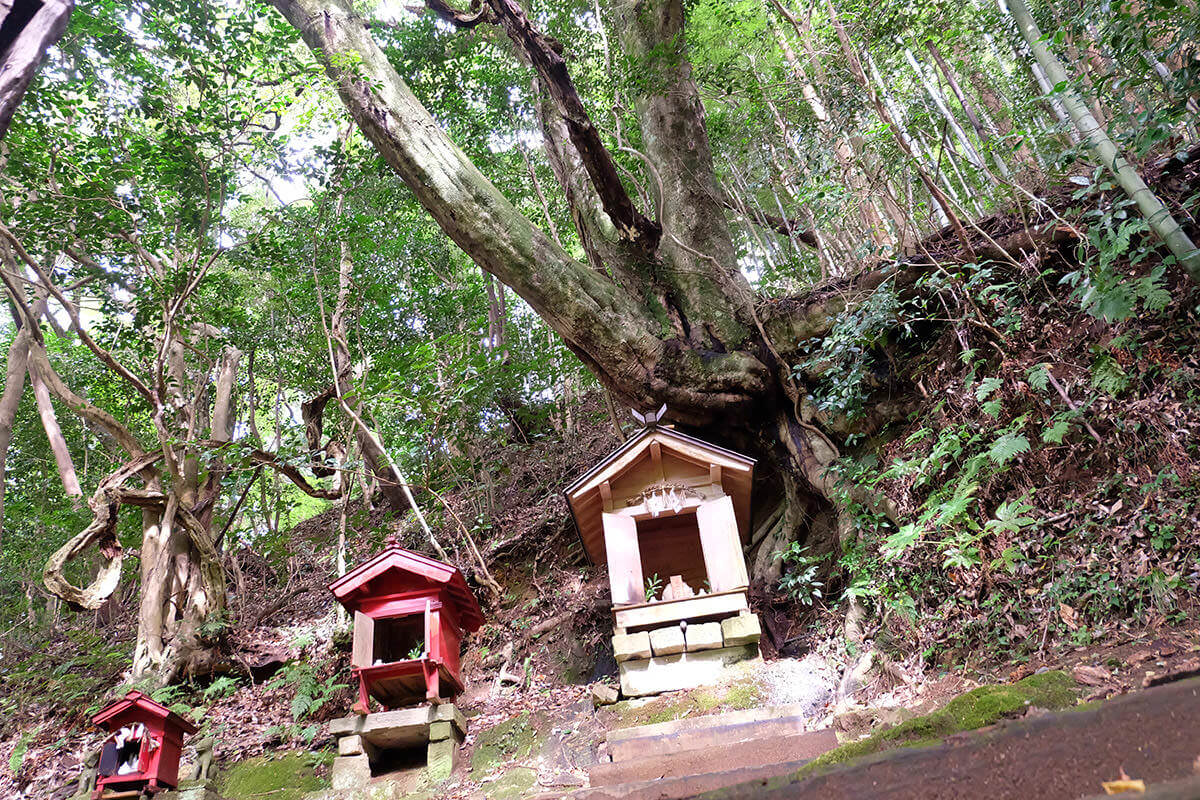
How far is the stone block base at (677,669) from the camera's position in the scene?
4629mm

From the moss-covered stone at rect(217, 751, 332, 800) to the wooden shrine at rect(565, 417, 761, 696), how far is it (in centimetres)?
252

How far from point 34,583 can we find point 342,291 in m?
7.29

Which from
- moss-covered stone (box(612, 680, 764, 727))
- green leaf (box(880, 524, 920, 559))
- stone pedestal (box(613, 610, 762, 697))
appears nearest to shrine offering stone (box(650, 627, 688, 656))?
stone pedestal (box(613, 610, 762, 697))

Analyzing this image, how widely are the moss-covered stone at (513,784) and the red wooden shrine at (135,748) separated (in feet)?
7.70

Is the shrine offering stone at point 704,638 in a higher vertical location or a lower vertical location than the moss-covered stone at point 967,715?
higher

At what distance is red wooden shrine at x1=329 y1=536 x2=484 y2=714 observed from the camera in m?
4.82

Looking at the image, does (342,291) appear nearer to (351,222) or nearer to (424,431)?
(351,222)

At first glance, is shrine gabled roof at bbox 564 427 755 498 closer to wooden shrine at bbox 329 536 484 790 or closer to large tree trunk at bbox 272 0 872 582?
large tree trunk at bbox 272 0 872 582

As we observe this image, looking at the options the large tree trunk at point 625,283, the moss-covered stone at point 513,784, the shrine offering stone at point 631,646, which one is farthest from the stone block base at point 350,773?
the large tree trunk at point 625,283

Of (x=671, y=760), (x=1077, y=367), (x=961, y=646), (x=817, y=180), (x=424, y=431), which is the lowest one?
(x=671, y=760)

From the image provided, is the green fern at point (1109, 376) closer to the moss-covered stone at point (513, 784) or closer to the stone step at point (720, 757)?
the stone step at point (720, 757)

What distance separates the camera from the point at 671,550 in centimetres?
554

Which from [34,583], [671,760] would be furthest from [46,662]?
[671,760]

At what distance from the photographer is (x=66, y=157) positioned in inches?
295
